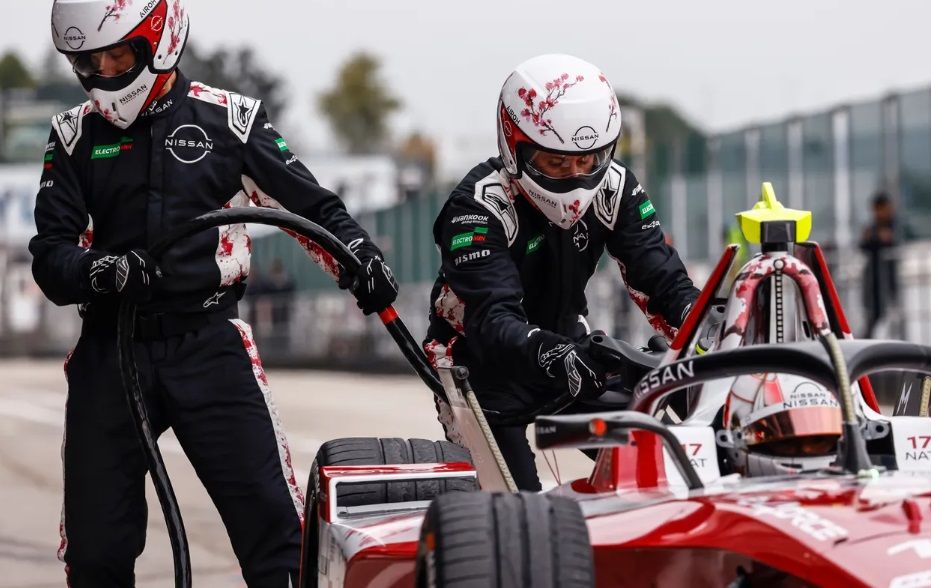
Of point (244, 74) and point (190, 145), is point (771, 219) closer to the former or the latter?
point (190, 145)

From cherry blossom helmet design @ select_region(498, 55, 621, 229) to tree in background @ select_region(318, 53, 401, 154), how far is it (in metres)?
111

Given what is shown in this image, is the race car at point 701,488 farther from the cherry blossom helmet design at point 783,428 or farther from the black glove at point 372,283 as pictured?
the black glove at point 372,283

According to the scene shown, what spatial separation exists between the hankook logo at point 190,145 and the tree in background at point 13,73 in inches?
5015

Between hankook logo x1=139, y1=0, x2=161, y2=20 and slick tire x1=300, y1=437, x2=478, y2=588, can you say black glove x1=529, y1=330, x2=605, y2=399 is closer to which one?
slick tire x1=300, y1=437, x2=478, y2=588

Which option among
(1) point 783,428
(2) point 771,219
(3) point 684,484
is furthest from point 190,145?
(1) point 783,428

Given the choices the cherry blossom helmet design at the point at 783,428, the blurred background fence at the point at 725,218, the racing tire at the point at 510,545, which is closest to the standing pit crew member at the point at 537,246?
the cherry blossom helmet design at the point at 783,428

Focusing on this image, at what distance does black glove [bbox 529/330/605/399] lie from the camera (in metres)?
5.37

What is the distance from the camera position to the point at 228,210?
5.59 m

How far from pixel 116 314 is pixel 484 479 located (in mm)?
1291

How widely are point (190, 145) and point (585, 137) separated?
1248mm

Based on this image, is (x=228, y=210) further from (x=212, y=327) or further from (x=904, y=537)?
(x=904, y=537)

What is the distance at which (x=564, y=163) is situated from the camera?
5891 millimetres

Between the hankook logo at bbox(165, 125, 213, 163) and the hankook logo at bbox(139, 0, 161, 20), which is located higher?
the hankook logo at bbox(139, 0, 161, 20)

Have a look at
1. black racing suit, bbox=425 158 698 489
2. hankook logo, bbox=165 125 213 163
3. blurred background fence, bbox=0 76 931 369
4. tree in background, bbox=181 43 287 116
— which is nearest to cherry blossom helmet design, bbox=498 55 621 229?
black racing suit, bbox=425 158 698 489
